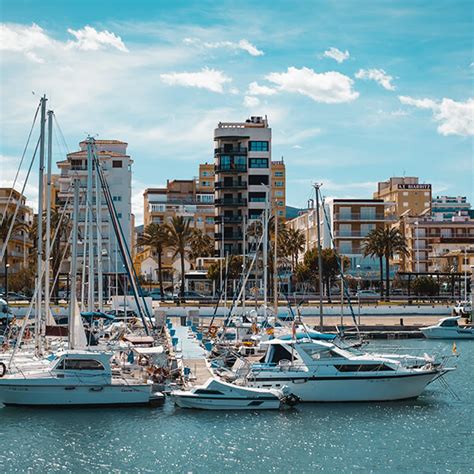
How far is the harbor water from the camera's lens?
28656mm

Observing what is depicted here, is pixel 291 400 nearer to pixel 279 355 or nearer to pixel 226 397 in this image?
pixel 279 355

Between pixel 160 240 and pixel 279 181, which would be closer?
pixel 160 240

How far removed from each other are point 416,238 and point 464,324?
62713 millimetres

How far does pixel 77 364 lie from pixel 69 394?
1.28 meters

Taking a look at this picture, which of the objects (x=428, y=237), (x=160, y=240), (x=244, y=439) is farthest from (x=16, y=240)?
(x=244, y=439)

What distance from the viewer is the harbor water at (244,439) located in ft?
94.0

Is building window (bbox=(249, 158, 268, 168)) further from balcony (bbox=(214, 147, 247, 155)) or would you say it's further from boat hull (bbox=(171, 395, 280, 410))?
boat hull (bbox=(171, 395, 280, 410))

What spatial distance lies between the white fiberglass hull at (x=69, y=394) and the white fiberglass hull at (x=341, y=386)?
5102mm

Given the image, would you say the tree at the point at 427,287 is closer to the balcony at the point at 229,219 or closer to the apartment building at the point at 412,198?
the balcony at the point at 229,219

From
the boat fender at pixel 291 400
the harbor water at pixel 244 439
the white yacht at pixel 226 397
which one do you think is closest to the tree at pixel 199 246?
the boat fender at pixel 291 400

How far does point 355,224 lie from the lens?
4978 inches

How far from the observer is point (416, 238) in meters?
140

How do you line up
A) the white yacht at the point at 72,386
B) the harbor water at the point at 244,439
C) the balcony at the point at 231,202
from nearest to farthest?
the harbor water at the point at 244,439 → the white yacht at the point at 72,386 → the balcony at the point at 231,202

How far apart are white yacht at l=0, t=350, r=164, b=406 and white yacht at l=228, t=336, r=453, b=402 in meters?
5.15
